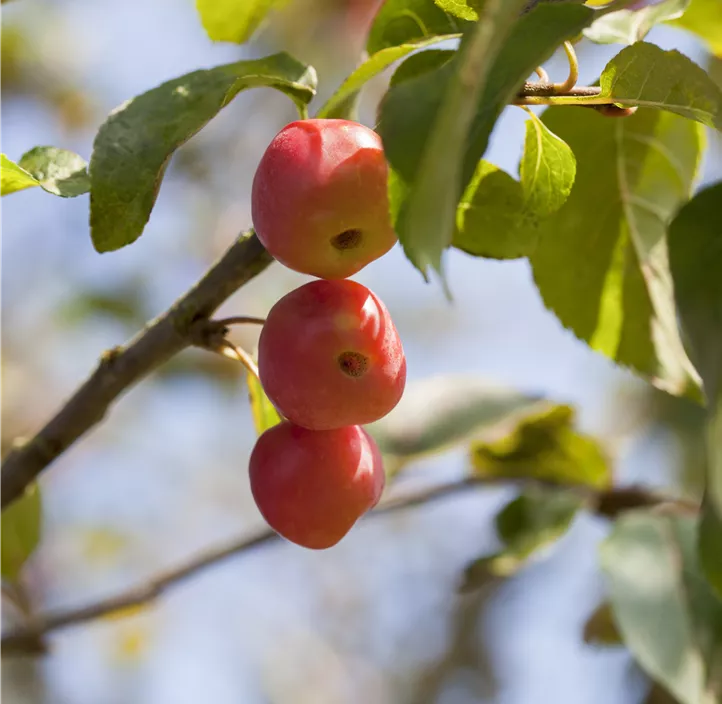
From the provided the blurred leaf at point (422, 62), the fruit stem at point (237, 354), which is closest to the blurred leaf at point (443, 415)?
the fruit stem at point (237, 354)

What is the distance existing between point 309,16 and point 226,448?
1.68 metres

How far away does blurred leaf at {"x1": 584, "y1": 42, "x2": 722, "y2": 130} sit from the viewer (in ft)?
1.89

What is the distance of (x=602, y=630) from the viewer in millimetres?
1390

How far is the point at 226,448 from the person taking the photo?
11.5ft

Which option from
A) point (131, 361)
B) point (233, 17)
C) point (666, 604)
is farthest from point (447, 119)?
point (666, 604)

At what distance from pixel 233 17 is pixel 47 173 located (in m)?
0.27

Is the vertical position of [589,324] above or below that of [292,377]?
below

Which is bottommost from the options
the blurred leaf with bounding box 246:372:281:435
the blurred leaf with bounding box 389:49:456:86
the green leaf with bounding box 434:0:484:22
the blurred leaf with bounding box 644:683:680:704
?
the blurred leaf with bounding box 644:683:680:704

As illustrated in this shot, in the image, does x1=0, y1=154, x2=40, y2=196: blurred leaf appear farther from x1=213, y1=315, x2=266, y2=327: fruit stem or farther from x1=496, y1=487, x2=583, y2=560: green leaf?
x1=496, y1=487, x2=583, y2=560: green leaf

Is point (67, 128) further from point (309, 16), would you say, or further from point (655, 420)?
point (655, 420)

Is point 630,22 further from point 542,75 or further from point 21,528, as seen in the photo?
point 21,528

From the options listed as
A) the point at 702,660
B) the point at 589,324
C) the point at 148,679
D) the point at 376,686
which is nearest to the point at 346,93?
the point at 589,324

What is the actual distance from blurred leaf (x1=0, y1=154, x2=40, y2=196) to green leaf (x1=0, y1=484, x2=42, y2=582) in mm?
468

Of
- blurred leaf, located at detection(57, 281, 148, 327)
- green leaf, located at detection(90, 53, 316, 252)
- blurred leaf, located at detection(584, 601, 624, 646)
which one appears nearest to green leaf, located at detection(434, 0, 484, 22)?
green leaf, located at detection(90, 53, 316, 252)
